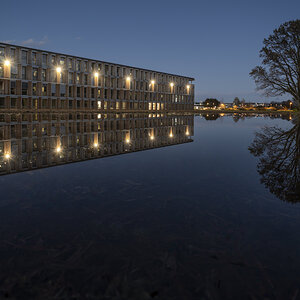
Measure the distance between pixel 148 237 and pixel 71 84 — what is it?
72.7 meters

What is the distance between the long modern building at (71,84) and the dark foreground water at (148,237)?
59.2m

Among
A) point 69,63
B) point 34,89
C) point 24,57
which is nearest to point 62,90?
point 34,89

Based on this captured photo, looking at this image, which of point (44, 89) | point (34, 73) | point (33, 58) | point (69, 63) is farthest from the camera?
point (69, 63)

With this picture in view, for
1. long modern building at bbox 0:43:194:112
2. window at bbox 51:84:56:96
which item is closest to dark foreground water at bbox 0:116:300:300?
long modern building at bbox 0:43:194:112

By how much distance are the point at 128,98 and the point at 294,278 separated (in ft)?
283

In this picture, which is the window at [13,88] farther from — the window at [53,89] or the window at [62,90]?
the window at [62,90]

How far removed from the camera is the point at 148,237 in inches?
174

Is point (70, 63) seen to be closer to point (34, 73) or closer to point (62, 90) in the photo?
point (62, 90)

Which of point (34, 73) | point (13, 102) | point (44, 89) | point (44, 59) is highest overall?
point (44, 59)

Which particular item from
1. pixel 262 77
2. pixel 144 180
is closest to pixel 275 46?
pixel 262 77

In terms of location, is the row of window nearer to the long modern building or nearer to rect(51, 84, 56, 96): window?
the long modern building

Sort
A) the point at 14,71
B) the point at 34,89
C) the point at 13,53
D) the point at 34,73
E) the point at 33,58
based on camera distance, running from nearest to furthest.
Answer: the point at 13,53 → the point at 14,71 → the point at 33,58 → the point at 34,73 → the point at 34,89

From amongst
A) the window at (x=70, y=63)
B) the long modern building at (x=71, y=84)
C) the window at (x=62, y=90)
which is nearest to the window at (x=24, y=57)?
the long modern building at (x=71, y=84)

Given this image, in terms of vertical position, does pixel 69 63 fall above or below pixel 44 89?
above
